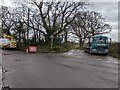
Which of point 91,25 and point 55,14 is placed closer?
point 55,14

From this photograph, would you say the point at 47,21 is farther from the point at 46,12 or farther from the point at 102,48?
the point at 102,48

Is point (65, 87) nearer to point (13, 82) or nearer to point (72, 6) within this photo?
point (13, 82)

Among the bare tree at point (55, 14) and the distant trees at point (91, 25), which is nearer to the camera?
the bare tree at point (55, 14)

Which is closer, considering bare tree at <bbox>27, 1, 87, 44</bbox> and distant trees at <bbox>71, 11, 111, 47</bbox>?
bare tree at <bbox>27, 1, 87, 44</bbox>

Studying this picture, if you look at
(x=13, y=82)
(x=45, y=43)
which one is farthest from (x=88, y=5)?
(x=13, y=82)

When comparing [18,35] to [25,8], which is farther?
[18,35]

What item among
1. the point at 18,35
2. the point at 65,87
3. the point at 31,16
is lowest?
the point at 65,87

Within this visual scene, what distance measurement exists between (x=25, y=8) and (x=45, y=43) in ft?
24.7

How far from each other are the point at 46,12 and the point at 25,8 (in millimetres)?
4195

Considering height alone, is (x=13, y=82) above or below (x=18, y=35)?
below

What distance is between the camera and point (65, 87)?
876 centimetres

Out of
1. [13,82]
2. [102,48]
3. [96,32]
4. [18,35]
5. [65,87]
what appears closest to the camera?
[65,87]

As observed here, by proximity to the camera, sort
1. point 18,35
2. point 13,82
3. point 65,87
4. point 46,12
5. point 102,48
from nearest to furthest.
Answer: point 65,87 → point 13,82 → point 102,48 → point 46,12 → point 18,35

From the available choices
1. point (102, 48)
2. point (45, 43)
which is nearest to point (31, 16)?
point (45, 43)
